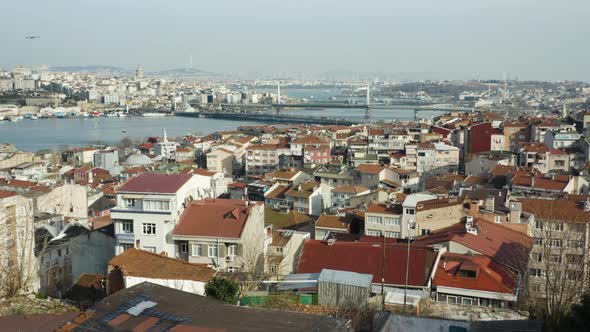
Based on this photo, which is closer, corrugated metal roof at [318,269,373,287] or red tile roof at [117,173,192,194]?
corrugated metal roof at [318,269,373,287]

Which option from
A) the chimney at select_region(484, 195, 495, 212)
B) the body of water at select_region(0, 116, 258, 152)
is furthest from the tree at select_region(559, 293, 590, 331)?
the body of water at select_region(0, 116, 258, 152)

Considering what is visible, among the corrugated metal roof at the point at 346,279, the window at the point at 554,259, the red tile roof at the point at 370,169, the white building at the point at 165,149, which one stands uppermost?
the corrugated metal roof at the point at 346,279

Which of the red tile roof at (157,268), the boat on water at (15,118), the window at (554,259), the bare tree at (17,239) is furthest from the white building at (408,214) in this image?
the boat on water at (15,118)

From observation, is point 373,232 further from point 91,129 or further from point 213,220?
point 91,129

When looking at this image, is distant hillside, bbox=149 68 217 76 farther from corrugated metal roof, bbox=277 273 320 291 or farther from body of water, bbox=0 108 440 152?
corrugated metal roof, bbox=277 273 320 291

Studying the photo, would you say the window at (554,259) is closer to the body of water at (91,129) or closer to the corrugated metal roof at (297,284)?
the corrugated metal roof at (297,284)
